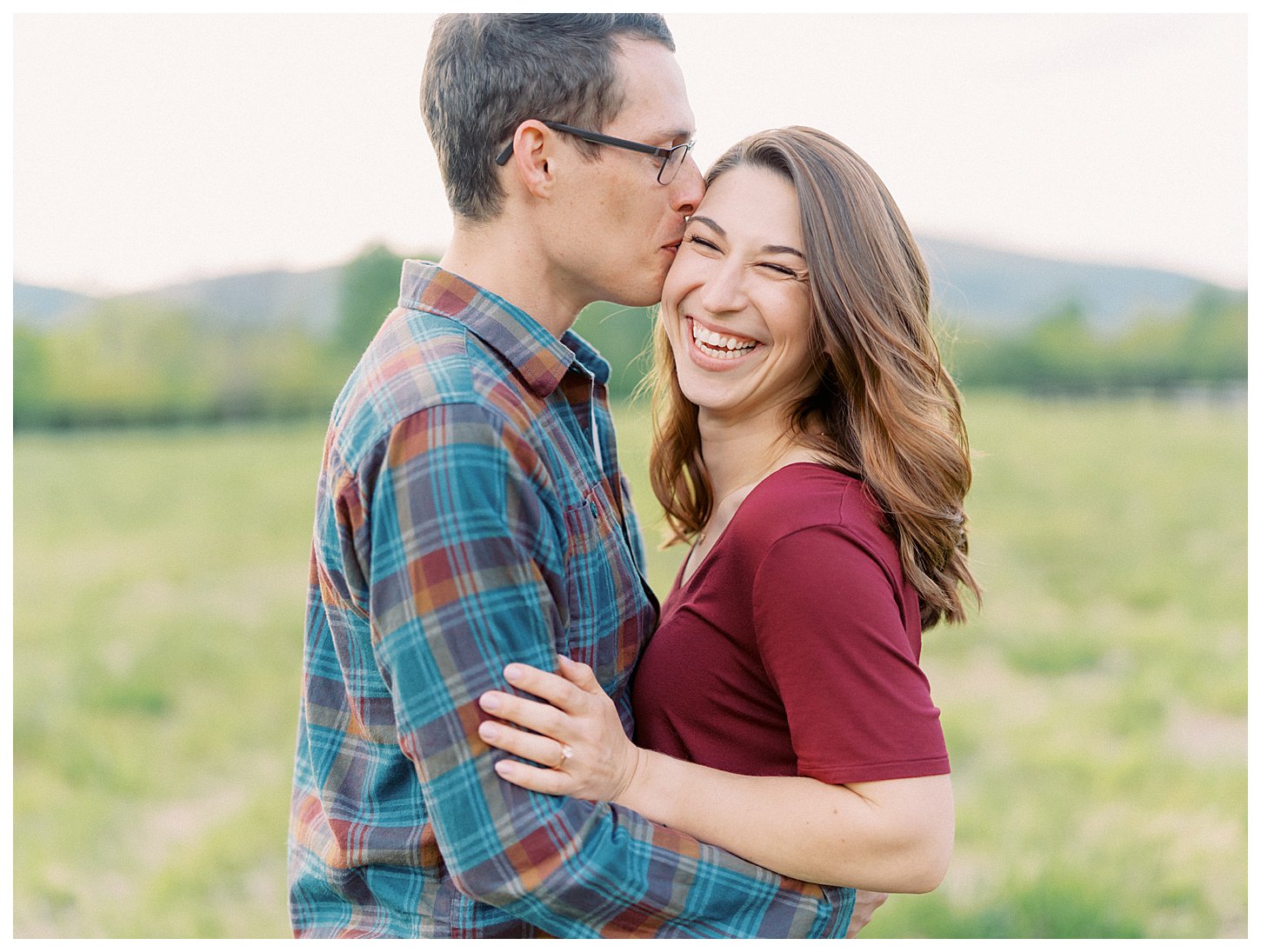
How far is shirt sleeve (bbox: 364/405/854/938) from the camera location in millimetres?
1608

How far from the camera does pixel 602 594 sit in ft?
6.28

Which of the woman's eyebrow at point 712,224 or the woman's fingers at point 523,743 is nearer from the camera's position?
the woman's fingers at point 523,743

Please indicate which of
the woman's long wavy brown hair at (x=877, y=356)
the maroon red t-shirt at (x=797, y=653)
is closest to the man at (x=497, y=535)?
the maroon red t-shirt at (x=797, y=653)

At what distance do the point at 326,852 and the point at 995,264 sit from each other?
398 inches

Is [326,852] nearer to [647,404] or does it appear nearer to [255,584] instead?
[647,404]

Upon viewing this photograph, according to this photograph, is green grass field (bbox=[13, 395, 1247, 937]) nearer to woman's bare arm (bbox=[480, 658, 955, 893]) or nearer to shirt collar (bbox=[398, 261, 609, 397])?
shirt collar (bbox=[398, 261, 609, 397])

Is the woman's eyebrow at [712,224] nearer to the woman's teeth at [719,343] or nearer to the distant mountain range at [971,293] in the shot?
the woman's teeth at [719,343]

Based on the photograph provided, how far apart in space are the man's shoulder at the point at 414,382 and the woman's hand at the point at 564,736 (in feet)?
1.31

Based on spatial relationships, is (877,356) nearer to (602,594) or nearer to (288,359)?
(602,594)

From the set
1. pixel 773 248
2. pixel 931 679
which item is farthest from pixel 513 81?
pixel 931 679

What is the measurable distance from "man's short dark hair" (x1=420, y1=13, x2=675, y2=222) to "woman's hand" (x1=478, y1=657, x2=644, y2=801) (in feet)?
2.88

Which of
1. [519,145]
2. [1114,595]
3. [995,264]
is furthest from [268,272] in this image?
[519,145]

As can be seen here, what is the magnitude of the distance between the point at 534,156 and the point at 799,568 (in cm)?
88

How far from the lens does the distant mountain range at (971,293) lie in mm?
10219
